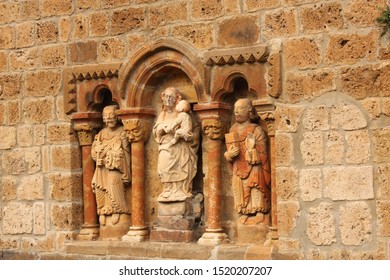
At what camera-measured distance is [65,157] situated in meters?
10.6

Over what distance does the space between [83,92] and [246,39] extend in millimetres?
1962

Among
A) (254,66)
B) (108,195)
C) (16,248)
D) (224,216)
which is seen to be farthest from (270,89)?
(16,248)

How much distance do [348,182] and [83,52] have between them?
3.17 meters

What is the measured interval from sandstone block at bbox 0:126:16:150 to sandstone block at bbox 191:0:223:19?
2.43 m

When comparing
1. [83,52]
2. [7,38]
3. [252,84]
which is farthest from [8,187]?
[252,84]

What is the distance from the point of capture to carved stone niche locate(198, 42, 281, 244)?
9.28 m

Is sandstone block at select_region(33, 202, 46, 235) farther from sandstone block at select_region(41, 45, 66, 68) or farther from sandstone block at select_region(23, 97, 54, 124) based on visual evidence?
sandstone block at select_region(41, 45, 66, 68)

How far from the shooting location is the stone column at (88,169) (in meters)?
10.6

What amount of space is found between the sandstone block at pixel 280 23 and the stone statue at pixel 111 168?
1.97 m

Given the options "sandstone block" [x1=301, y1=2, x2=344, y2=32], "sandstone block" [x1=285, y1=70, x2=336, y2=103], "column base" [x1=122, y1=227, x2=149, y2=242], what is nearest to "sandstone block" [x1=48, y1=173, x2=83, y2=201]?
"column base" [x1=122, y1=227, x2=149, y2=242]

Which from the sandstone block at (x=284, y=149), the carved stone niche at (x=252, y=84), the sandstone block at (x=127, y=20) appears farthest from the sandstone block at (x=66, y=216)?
the sandstone block at (x=284, y=149)

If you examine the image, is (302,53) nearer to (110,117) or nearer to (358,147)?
(358,147)
